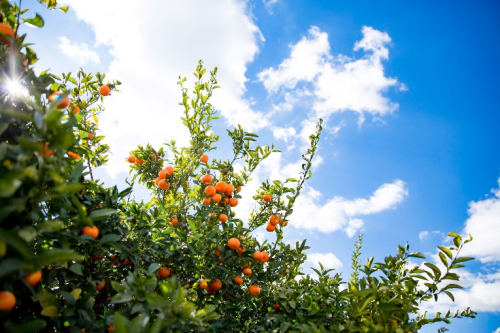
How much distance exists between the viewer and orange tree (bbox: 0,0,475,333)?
1077 mm

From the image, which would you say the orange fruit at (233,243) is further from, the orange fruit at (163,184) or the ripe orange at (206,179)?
the orange fruit at (163,184)

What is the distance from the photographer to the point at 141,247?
2197 millimetres

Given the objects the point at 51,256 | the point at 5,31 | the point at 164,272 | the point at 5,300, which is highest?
the point at 5,31

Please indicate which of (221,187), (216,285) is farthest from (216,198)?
(216,285)

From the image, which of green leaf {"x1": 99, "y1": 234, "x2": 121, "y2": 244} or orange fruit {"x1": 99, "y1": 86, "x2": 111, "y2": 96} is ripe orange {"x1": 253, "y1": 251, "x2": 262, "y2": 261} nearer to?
green leaf {"x1": 99, "y1": 234, "x2": 121, "y2": 244}

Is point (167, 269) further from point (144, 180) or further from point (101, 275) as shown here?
point (144, 180)

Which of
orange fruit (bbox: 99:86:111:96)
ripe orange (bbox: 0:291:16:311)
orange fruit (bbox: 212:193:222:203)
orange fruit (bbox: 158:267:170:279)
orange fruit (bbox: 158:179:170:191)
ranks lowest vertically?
ripe orange (bbox: 0:291:16:311)

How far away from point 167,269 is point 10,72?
161 centimetres

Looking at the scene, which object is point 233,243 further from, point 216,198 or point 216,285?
point 216,198

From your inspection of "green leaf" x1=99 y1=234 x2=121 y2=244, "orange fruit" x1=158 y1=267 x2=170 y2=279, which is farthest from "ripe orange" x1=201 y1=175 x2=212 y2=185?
"green leaf" x1=99 y1=234 x2=121 y2=244

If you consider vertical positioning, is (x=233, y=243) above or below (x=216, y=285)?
above

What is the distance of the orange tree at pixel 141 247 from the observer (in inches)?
42.4

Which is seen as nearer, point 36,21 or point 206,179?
point 36,21

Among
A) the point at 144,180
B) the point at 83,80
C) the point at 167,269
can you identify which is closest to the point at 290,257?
the point at 167,269
